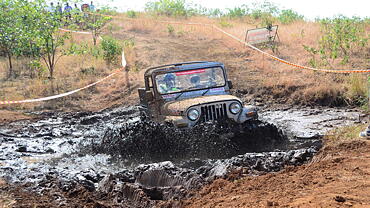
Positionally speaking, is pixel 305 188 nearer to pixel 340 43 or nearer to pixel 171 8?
pixel 340 43

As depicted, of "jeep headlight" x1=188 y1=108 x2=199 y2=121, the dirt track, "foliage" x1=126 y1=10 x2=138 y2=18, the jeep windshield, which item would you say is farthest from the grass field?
"foliage" x1=126 y1=10 x2=138 y2=18

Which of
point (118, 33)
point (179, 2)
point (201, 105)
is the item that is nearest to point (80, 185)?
point (201, 105)

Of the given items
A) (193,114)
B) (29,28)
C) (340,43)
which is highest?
(29,28)

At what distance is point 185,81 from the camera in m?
8.99

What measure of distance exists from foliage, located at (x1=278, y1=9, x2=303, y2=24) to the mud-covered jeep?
50.5 ft

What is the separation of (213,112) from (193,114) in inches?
13.9

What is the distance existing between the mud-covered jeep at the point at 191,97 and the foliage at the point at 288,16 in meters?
15.4

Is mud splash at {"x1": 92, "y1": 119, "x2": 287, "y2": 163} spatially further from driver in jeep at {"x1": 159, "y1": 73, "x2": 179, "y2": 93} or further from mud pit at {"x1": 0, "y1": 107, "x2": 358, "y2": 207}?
driver in jeep at {"x1": 159, "y1": 73, "x2": 179, "y2": 93}

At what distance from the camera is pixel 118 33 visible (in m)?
25.7

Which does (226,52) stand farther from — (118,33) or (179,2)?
(179,2)

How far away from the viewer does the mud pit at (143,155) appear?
6.00 meters

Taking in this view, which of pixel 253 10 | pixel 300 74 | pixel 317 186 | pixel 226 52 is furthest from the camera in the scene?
pixel 253 10

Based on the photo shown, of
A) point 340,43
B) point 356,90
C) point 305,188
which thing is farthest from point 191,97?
point 340,43

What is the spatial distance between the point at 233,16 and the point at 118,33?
7.13 meters
